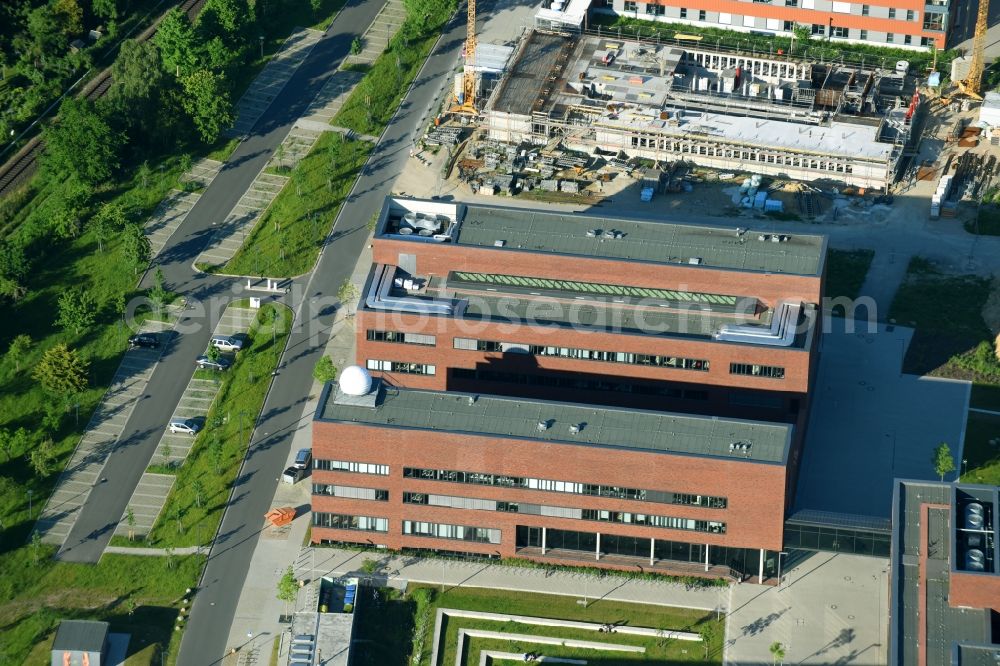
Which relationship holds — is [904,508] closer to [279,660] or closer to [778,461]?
[778,461]

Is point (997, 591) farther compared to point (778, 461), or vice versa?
point (778, 461)

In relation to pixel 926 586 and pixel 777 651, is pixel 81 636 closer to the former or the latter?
pixel 777 651

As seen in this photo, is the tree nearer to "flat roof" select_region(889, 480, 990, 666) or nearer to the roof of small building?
"flat roof" select_region(889, 480, 990, 666)

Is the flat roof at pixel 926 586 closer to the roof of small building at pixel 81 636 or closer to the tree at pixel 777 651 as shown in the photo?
the tree at pixel 777 651

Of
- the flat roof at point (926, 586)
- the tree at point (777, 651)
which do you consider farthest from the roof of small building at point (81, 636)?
the flat roof at point (926, 586)

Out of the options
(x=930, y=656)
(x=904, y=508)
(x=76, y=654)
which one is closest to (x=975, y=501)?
(x=904, y=508)

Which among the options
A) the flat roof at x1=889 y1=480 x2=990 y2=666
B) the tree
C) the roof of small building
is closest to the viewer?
the flat roof at x1=889 y1=480 x2=990 y2=666

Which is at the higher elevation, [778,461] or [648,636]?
[778,461]

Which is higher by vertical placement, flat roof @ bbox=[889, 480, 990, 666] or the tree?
flat roof @ bbox=[889, 480, 990, 666]

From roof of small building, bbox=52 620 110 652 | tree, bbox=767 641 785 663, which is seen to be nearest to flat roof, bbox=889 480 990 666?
tree, bbox=767 641 785 663
